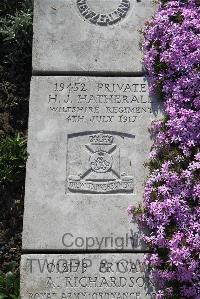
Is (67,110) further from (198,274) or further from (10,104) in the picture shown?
(198,274)

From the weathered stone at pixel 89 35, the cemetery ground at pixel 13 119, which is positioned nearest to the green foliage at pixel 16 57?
the cemetery ground at pixel 13 119

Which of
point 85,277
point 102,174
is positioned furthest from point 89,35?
point 85,277

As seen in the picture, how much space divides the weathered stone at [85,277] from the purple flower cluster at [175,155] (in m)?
0.17

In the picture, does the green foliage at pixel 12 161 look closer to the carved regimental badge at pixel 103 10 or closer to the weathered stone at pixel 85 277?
the weathered stone at pixel 85 277

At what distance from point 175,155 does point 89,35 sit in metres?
1.64

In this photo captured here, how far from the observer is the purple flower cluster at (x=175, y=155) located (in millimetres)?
4414

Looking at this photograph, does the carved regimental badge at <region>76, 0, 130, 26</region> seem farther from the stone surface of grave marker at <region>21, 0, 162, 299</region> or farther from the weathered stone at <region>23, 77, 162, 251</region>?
the weathered stone at <region>23, 77, 162, 251</region>

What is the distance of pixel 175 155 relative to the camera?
477 centimetres

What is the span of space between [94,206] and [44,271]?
0.76 m

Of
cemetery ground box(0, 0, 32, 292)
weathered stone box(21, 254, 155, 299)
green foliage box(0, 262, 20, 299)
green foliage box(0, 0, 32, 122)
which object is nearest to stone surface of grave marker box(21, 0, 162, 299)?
weathered stone box(21, 254, 155, 299)

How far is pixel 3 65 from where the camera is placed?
5.87 metres

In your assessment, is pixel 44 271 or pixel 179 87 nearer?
pixel 44 271

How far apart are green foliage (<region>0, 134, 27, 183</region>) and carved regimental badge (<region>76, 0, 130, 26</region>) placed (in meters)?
1.59

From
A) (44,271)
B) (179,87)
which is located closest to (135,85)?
(179,87)
